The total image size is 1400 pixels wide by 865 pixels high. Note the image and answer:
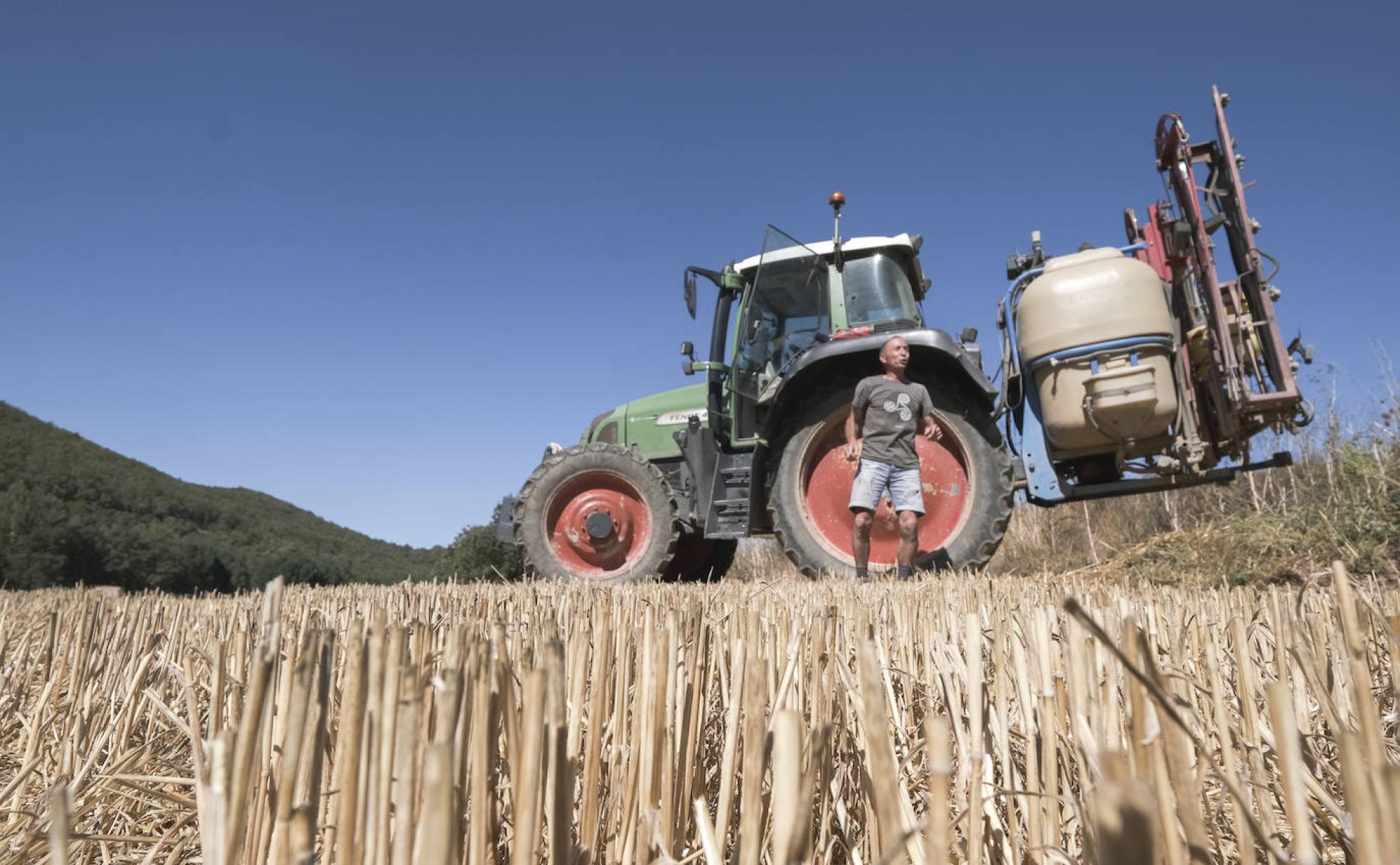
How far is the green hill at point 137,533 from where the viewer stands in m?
14.6

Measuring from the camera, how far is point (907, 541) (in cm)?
373

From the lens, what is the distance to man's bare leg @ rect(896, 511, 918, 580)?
370cm

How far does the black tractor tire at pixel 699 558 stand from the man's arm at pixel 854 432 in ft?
6.29

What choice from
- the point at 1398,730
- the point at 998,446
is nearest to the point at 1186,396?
the point at 998,446

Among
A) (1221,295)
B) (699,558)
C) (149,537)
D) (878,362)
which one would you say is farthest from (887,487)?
(149,537)

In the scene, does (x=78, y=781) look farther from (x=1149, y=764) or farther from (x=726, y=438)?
(x=726, y=438)

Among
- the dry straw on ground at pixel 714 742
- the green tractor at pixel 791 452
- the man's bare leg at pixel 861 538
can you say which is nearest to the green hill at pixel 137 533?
the green tractor at pixel 791 452

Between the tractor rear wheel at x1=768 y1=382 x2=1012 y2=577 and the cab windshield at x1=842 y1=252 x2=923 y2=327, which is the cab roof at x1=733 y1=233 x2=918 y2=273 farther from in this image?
the tractor rear wheel at x1=768 y1=382 x2=1012 y2=577

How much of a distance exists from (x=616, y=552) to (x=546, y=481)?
652 millimetres

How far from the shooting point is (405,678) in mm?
510

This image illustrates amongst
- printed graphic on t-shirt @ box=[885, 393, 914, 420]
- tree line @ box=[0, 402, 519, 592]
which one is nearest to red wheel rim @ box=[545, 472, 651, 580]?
printed graphic on t-shirt @ box=[885, 393, 914, 420]

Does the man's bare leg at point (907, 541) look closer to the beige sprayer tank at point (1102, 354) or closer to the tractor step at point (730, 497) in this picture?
the beige sprayer tank at point (1102, 354)

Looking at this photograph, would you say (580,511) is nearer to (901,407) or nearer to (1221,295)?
(901,407)

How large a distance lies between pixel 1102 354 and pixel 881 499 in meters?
1.23
